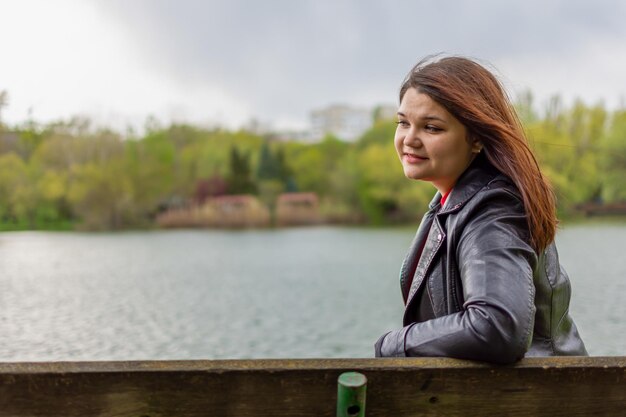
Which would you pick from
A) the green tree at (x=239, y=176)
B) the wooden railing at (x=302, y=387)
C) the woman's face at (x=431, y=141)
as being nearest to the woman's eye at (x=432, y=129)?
the woman's face at (x=431, y=141)

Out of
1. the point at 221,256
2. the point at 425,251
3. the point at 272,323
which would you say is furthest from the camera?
the point at 221,256

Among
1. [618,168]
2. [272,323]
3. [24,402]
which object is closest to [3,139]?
[272,323]

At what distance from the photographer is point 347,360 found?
99 centimetres

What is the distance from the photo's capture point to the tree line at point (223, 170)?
1733 centimetres

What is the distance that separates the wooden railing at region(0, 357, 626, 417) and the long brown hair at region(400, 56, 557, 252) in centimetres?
28

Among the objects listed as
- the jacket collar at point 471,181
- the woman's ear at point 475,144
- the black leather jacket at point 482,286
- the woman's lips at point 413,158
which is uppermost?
the woman's ear at point 475,144

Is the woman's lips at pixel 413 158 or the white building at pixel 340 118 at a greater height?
the white building at pixel 340 118

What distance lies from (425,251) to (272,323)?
9464 millimetres

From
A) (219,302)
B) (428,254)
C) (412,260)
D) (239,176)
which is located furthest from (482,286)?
(239,176)

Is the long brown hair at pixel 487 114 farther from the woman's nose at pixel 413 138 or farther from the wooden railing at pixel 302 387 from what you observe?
the wooden railing at pixel 302 387

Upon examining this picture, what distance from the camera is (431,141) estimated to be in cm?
125

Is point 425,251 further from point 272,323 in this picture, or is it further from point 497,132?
point 272,323

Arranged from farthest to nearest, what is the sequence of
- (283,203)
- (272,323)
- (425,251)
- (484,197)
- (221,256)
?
1. (283,203)
2. (221,256)
3. (272,323)
4. (425,251)
5. (484,197)

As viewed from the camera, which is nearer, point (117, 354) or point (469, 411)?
point (469, 411)
